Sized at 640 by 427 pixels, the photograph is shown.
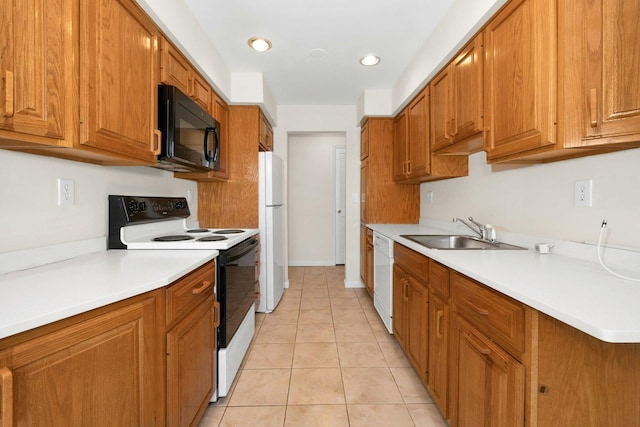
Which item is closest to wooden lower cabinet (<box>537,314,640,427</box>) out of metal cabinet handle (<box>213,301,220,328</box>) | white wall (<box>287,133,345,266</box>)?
metal cabinet handle (<box>213,301,220,328</box>)

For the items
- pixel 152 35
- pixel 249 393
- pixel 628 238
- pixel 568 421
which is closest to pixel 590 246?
pixel 628 238

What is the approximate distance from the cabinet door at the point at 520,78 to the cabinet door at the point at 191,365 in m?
1.69

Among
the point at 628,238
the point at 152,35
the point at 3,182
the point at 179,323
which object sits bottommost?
the point at 179,323

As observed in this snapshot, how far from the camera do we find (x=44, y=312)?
720 mm

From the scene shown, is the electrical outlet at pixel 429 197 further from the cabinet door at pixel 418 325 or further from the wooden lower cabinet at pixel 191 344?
the wooden lower cabinet at pixel 191 344

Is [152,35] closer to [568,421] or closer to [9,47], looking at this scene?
[9,47]

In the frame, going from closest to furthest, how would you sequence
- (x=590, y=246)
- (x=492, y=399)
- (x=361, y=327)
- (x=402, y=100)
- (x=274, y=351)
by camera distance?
(x=492, y=399)
(x=590, y=246)
(x=274, y=351)
(x=361, y=327)
(x=402, y=100)

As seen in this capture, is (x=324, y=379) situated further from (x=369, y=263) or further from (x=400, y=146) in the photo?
(x=400, y=146)

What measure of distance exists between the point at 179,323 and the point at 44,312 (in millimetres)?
534

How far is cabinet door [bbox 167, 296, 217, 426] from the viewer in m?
1.14

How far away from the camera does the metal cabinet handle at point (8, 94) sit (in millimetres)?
859

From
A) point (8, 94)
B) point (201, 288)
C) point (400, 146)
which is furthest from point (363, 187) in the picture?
point (8, 94)

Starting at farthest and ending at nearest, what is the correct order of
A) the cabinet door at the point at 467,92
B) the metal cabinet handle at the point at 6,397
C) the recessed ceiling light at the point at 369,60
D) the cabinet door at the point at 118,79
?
1. the recessed ceiling light at the point at 369,60
2. the cabinet door at the point at 467,92
3. the cabinet door at the point at 118,79
4. the metal cabinet handle at the point at 6,397

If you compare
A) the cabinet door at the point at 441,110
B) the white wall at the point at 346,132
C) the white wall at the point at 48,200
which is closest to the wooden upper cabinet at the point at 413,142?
the cabinet door at the point at 441,110
